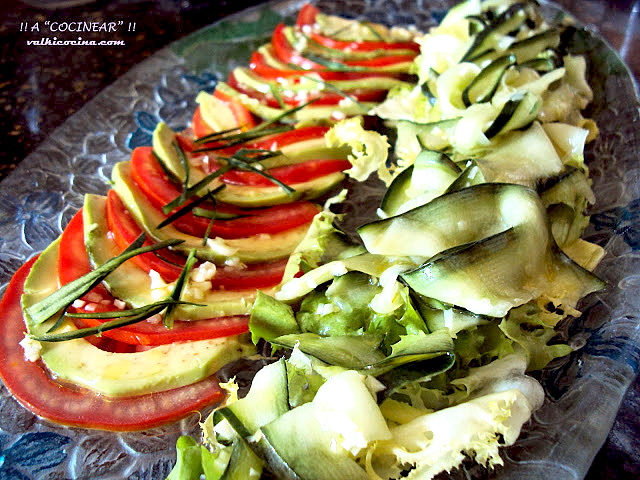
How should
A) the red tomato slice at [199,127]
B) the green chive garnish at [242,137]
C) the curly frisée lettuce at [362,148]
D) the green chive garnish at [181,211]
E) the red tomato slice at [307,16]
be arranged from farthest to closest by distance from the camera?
the red tomato slice at [307,16], the red tomato slice at [199,127], the green chive garnish at [242,137], the curly frisée lettuce at [362,148], the green chive garnish at [181,211]

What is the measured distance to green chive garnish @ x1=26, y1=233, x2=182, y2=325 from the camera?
6.21ft

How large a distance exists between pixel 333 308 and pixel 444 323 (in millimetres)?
338

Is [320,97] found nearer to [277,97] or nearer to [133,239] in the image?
[277,97]

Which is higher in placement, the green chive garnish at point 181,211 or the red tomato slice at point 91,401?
the green chive garnish at point 181,211

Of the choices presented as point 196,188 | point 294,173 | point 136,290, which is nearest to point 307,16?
point 294,173

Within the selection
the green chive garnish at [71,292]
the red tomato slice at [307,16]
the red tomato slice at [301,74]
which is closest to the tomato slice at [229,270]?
the green chive garnish at [71,292]


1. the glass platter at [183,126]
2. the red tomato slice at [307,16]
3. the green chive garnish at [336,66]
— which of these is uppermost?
the red tomato slice at [307,16]

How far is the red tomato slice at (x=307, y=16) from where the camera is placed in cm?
342

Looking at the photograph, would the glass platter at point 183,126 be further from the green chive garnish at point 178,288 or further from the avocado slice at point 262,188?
the green chive garnish at point 178,288

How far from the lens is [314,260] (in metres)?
2.01

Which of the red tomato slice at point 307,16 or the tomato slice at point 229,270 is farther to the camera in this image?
the red tomato slice at point 307,16

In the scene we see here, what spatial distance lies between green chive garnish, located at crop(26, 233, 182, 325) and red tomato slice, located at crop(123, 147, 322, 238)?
303 mm

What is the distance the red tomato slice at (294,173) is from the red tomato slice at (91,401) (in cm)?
86

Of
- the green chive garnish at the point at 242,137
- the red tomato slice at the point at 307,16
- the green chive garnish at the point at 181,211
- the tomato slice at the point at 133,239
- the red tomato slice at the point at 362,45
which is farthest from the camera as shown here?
the red tomato slice at the point at 307,16
